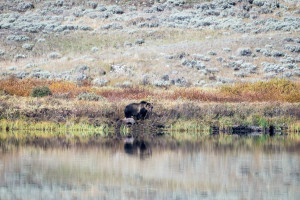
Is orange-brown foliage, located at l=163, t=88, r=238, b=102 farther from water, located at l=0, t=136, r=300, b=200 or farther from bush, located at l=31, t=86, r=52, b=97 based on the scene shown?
water, located at l=0, t=136, r=300, b=200

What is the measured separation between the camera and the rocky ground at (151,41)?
40.9 meters

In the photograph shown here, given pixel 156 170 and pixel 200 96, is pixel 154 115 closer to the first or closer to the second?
pixel 200 96

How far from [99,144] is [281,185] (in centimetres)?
779

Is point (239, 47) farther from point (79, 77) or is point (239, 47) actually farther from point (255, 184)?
point (255, 184)

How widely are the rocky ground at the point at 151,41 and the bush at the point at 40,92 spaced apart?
838 centimetres

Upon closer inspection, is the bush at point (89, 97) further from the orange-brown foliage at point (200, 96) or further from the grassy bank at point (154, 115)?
the orange-brown foliage at point (200, 96)

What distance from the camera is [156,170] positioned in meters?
15.0

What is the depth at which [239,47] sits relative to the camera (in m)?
46.9

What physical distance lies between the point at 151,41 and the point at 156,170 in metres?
36.9

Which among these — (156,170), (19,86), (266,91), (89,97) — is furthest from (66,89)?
(156,170)

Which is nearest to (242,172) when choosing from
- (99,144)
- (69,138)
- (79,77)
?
(99,144)

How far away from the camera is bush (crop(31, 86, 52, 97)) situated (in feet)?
94.6

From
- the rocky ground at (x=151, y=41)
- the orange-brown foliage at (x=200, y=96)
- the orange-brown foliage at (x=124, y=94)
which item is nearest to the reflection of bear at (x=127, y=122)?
the orange-brown foliage at (x=124, y=94)

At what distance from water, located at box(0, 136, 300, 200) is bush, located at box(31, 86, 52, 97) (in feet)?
33.7
